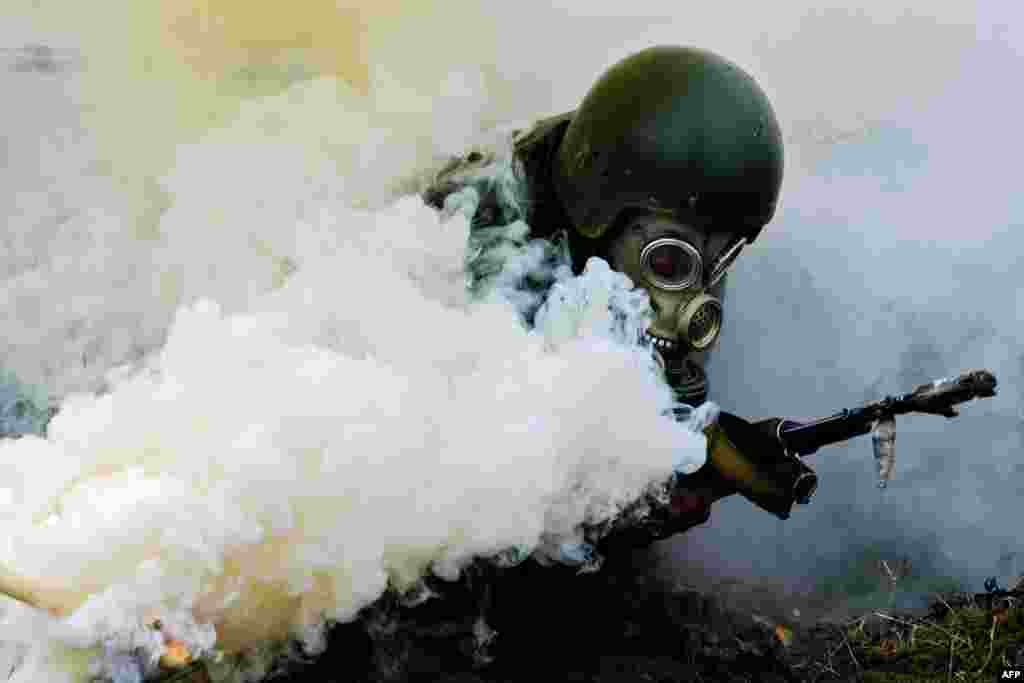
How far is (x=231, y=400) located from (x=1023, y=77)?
15.1ft

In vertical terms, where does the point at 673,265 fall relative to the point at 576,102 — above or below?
above

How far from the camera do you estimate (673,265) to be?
4.87m

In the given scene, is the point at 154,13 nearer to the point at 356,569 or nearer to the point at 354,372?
the point at 354,372

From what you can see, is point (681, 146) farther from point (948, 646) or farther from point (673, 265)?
point (948, 646)

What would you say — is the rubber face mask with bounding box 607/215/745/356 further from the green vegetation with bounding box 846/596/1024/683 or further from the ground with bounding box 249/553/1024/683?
the green vegetation with bounding box 846/596/1024/683

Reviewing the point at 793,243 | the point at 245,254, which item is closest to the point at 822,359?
the point at 793,243

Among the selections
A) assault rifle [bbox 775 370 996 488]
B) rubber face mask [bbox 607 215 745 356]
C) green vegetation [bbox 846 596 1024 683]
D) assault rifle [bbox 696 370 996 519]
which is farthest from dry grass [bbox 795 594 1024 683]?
rubber face mask [bbox 607 215 745 356]

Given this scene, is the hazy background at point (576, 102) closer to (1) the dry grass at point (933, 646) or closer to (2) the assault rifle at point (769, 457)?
(1) the dry grass at point (933, 646)

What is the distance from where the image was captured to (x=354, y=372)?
3.79 metres

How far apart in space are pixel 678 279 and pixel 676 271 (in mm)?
31

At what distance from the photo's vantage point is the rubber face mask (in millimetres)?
4770

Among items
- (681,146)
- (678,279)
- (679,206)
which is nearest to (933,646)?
(678,279)

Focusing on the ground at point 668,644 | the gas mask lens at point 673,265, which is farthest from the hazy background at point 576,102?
the gas mask lens at point 673,265

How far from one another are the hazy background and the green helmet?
953 mm
